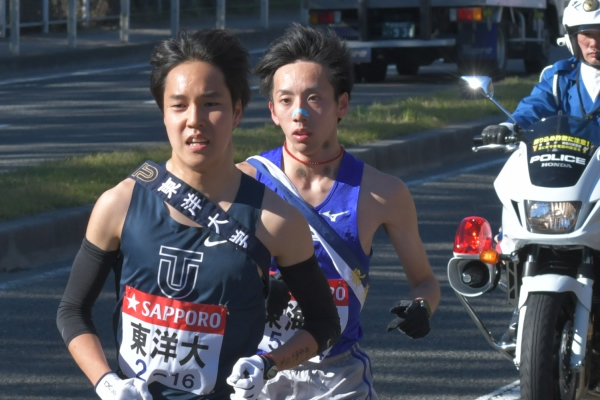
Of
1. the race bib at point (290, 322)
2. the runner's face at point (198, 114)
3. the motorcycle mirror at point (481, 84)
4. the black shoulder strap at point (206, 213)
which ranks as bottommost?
the race bib at point (290, 322)

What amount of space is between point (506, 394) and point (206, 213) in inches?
114

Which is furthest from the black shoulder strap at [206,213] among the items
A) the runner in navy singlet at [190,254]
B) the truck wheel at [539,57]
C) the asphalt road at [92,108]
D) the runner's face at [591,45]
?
the truck wheel at [539,57]

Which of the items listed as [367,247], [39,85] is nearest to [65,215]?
[367,247]

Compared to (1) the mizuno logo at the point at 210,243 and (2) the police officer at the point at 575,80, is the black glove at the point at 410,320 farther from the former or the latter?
(2) the police officer at the point at 575,80

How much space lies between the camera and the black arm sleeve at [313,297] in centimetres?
291

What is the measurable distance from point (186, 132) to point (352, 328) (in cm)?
99

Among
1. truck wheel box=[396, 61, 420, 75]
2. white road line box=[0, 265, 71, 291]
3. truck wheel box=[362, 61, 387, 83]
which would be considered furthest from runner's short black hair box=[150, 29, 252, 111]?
truck wheel box=[396, 61, 420, 75]

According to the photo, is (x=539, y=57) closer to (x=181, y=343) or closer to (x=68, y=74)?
(x=68, y=74)

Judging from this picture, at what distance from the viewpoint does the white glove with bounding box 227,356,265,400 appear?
259cm

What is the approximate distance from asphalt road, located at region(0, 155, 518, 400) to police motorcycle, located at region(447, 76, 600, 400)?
74 centimetres

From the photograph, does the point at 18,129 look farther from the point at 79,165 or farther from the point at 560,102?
the point at 560,102

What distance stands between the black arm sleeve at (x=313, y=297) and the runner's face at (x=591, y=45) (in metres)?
2.48

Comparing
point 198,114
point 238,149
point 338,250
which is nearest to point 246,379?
point 198,114

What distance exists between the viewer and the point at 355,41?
58.2ft
